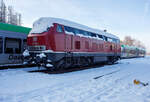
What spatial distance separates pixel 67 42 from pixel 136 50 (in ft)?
119

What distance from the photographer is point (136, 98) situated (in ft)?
13.2

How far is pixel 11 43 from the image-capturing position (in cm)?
1002

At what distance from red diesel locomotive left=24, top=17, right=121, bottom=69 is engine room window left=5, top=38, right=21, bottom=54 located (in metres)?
1.92

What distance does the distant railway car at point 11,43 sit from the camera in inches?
372

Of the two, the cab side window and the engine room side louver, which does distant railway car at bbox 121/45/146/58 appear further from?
the engine room side louver

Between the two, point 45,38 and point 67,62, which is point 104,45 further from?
point 45,38

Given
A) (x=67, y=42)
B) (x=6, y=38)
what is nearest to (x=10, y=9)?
(x=6, y=38)

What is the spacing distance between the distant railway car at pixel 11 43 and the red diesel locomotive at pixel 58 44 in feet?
6.27

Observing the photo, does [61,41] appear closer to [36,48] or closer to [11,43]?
[36,48]

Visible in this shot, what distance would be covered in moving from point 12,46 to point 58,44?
4.45 m

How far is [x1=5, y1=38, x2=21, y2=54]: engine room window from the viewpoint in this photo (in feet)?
32.0

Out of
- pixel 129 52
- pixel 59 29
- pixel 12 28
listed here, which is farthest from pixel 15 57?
pixel 129 52

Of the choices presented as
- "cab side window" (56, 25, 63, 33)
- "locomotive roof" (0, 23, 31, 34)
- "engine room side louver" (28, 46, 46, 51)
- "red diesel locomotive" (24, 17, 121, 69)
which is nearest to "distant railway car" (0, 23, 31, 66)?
"locomotive roof" (0, 23, 31, 34)

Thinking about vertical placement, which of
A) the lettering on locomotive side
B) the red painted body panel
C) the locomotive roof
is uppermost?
the locomotive roof
